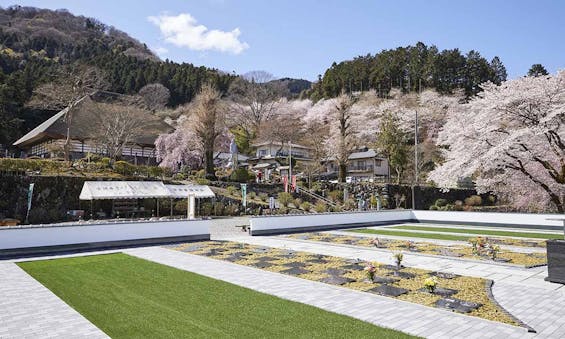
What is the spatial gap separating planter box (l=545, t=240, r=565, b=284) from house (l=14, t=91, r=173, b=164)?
1316 inches

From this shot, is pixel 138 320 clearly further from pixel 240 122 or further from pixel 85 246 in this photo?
pixel 240 122

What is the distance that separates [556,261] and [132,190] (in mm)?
19192

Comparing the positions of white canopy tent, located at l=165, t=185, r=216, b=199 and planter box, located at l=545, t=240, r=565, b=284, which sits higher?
white canopy tent, located at l=165, t=185, r=216, b=199

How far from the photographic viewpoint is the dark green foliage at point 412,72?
4859cm

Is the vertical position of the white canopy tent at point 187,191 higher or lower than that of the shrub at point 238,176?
lower

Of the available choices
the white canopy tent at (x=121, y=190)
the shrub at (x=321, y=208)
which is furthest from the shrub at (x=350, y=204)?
the white canopy tent at (x=121, y=190)

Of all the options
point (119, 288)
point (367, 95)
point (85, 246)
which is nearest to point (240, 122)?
point (367, 95)

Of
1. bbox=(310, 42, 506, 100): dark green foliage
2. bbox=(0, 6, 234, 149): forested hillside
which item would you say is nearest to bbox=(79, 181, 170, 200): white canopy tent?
bbox=(0, 6, 234, 149): forested hillside

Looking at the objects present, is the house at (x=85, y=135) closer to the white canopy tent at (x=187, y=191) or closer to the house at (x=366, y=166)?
the white canopy tent at (x=187, y=191)

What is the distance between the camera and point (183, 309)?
18.6 feet

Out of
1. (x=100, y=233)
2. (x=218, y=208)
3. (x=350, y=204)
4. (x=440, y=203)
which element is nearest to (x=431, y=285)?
(x=100, y=233)

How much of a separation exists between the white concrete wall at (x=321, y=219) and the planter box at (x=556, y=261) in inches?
406

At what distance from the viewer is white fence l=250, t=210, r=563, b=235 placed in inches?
635

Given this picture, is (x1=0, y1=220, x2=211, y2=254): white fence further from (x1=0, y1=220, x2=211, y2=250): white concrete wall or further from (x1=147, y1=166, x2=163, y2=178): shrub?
(x1=147, y1=166, x2=163, y2=178): shrub
